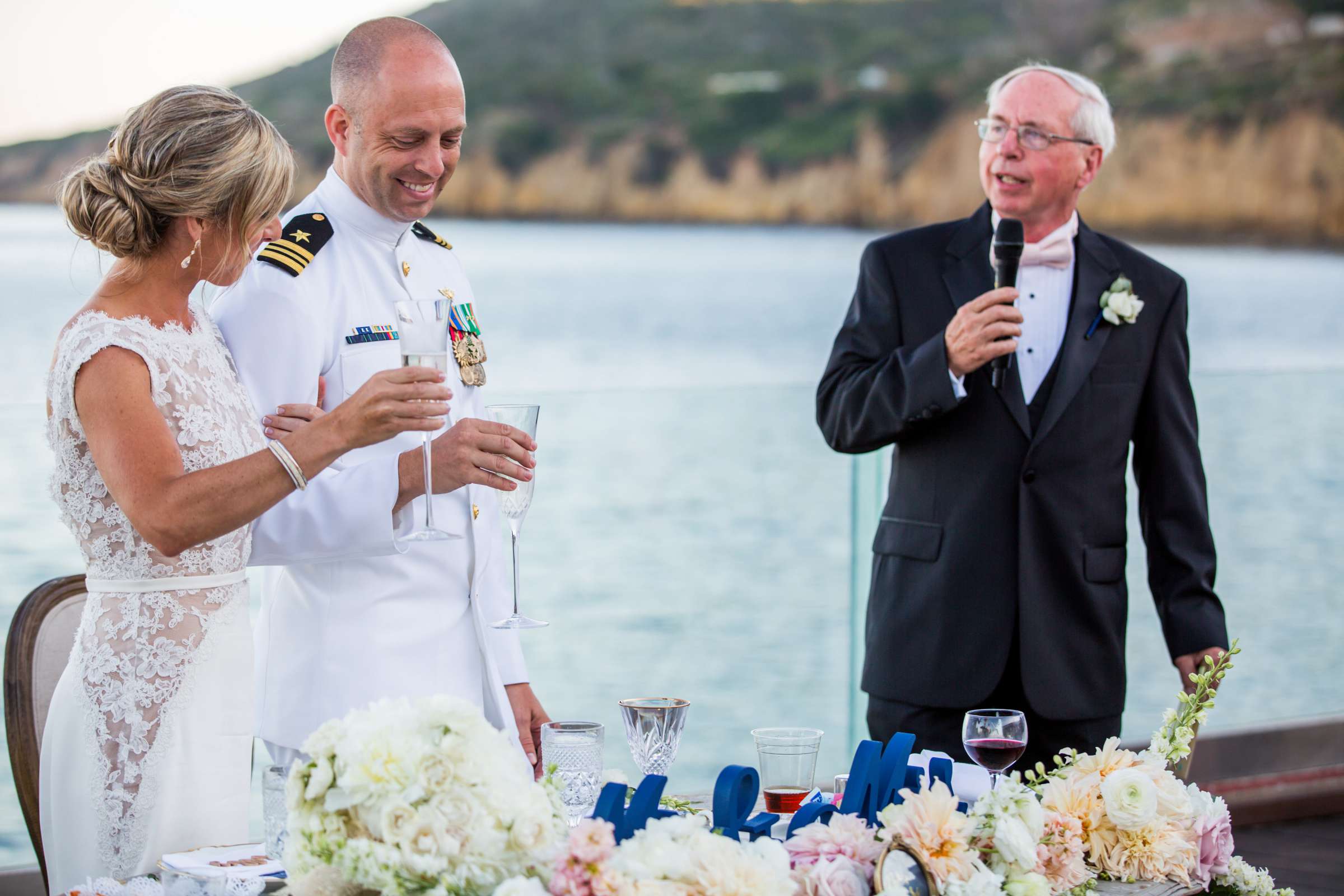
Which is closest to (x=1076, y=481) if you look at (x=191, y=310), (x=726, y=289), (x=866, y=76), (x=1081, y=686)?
(x=1081, y=686)

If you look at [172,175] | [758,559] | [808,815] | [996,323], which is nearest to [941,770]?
[808,815]

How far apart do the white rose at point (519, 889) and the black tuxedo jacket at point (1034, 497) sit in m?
1.58

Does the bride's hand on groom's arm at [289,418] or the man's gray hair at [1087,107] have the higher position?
the man's gray hair at [1087,107]

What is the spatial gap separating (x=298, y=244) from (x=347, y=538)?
0.46 metres

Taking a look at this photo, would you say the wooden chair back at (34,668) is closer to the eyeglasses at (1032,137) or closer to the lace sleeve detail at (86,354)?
the lace sleeve detail at (86,354)

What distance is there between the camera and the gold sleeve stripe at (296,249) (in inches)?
89.0

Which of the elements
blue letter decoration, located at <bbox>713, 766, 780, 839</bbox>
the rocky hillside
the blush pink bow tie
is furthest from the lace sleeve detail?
the rocky hillside

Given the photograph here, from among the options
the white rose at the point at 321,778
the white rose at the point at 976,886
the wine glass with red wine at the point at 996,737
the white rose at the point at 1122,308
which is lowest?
the white rose at the point at 976,886

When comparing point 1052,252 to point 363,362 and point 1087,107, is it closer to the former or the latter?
point 1087,107

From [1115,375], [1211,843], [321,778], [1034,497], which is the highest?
[1115,375]

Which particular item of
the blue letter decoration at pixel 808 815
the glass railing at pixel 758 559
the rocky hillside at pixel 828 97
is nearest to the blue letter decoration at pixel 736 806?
the blue letter decoration at pixel 808 815

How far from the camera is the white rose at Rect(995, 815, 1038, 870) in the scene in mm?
1641

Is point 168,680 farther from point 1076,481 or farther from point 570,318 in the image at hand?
point 570,318

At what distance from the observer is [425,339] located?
1899 millimetres
